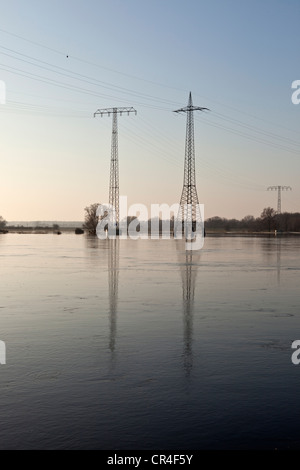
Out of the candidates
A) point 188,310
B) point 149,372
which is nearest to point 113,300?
point 188,310

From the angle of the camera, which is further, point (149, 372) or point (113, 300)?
point (113, 300)

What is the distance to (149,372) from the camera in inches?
344

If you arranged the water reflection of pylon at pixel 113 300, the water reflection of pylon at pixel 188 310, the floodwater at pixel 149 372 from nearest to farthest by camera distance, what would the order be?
the floodwater at pixel 149 372, the water reflection of pylon at pixel 188 310, the water reflection of pylon at pixel 113 300

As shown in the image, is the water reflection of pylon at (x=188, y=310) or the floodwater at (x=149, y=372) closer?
the floodwater at (x=149, y=372)

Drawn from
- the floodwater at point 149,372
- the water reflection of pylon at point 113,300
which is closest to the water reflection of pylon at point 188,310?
the floodwater at point 149,372

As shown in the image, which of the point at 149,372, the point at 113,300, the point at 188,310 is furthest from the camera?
the point at 113,300

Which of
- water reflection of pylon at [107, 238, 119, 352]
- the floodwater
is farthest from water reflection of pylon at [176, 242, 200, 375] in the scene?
water reflection of pylon at [107, 238, 119, 352]

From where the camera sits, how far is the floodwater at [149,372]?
6191mm

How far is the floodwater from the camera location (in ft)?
20.3

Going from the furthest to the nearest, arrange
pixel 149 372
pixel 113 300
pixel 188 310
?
pixel 113 300 < pixel 188 310 < pixel 149 372

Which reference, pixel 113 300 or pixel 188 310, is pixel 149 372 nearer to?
pixel 188 310

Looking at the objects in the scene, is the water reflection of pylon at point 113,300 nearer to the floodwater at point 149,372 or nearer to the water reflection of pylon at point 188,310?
the floodwater at point 149,372

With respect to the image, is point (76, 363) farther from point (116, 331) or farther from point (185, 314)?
point (185, 314)
